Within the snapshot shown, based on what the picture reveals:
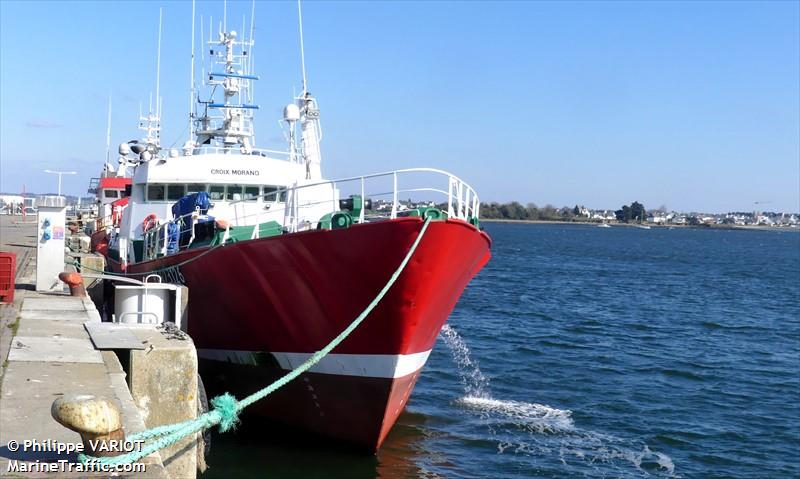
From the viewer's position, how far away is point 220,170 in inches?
579

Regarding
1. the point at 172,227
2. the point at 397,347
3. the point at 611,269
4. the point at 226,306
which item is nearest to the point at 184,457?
the point at 397,347

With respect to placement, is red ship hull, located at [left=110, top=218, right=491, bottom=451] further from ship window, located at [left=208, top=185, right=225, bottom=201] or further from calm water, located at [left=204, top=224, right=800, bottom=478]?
ship window, located at [left=208, top=185, right=225, bottom=201]

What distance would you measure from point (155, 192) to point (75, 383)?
902 cm

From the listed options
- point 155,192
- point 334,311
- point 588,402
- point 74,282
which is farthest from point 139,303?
point 588,402

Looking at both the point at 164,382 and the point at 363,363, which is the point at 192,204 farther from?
the point at 164,382

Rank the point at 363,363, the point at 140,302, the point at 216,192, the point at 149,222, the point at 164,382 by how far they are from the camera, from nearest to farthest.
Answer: the point at 164,382, the point at 363,363, the point at 140,302, the point at 216,192, the point at 149,222

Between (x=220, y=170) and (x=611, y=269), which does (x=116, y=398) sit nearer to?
(x=220, y=170)

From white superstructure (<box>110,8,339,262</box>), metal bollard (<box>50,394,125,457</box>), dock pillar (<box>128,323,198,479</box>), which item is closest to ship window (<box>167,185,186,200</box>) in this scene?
Answer: white superstructure (<box>110,8,339,262</box>)

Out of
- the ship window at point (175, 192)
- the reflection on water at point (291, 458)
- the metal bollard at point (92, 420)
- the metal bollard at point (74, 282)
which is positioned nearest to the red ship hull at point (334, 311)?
the reflection on water at point (291, 458)

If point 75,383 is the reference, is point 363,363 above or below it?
below

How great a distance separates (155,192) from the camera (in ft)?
50.3

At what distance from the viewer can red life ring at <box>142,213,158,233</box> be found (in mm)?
14922

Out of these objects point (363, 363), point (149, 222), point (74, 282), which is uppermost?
point (149, 222)

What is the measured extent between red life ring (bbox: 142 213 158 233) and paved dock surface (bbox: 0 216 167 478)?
12.1ft
